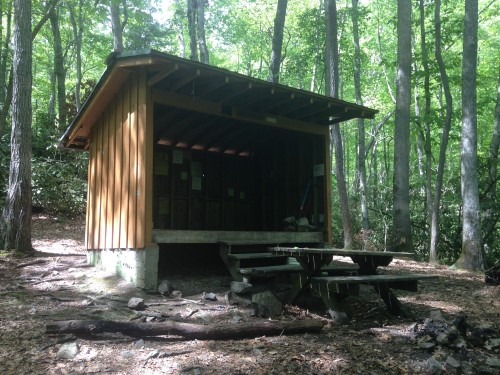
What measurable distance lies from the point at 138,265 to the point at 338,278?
9.61ft

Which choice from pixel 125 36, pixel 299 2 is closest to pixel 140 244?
pixel 125 36

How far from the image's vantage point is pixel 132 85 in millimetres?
6555

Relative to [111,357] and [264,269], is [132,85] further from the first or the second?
[111,357]

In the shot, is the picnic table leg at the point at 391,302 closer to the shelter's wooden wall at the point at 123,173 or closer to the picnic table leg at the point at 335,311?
the picnic table leg at the point at 335,311

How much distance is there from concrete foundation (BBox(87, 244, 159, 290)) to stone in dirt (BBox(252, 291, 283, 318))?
165cm

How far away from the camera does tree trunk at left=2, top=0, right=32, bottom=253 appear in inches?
318

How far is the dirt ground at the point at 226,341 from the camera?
132 inches

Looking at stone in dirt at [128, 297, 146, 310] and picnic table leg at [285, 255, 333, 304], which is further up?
picnic table leg at [285, 255, 333, 304]

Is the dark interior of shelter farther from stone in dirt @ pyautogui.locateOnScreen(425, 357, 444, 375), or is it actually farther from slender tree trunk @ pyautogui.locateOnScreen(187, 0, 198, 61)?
slender tree trunk @ pyautogui.locateOnScreen(187, 0, 198, 61)

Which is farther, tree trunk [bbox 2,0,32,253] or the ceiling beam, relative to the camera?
tree trunk [bbox 2,0,32,253]

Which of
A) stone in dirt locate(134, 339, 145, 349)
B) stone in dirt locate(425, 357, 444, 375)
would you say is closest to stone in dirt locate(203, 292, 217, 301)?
stone in dirt locate(134, 339, 145, 349)

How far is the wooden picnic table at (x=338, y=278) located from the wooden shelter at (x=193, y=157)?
1.92m

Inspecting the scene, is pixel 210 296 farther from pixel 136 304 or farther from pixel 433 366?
pixel 433 366

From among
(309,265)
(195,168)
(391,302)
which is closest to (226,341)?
(309,265)
